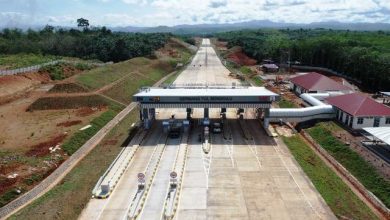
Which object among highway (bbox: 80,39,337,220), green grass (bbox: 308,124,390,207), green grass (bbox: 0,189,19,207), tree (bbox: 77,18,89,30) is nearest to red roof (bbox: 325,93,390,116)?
green grass (bbox: 308,124,390,207)

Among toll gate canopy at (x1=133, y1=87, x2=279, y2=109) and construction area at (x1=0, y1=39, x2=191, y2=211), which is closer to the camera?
construction area at (x1=0, y1=39, x2=191, y2=211)

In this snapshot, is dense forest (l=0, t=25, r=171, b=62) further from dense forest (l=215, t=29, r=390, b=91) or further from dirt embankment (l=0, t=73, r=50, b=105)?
dense forest (l=215, t=29, r=390, b=91)

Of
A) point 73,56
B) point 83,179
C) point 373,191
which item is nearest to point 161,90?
point 83,179

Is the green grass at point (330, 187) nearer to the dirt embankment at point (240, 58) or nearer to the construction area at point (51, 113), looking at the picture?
the construction area at point (51, 113)

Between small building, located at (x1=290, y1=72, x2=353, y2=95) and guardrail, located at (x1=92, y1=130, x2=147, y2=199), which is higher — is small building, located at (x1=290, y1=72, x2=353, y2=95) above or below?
above

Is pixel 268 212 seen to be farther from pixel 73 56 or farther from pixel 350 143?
pixel 73 56

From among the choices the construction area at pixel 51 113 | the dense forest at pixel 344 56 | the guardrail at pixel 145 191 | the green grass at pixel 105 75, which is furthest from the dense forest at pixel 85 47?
the guardrail at pixel 145 191
